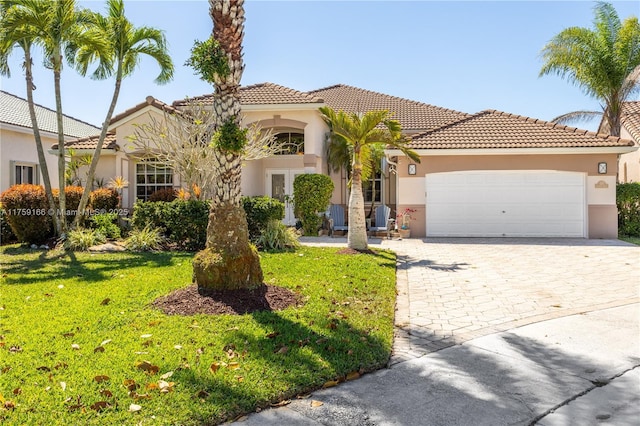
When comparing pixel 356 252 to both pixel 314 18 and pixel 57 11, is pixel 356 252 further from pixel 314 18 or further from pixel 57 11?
pixel 57 11

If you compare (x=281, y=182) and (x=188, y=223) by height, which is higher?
A: (x=281, y=182)

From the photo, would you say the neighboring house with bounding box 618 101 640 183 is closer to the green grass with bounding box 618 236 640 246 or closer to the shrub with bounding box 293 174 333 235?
the green grass with bounding box 618 236 640 246

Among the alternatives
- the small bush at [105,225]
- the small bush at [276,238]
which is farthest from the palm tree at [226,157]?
the small bush at [105,225]

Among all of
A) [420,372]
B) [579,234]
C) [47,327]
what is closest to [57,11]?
[47,327]

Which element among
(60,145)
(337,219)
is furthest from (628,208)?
(60,145)

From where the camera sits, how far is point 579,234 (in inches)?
656

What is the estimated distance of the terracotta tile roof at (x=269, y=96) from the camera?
18.5 meters

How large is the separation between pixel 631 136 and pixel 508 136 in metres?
8.54

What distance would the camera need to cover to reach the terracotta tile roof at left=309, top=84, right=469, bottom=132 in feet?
72.1

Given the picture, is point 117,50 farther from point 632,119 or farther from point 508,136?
point 632,119

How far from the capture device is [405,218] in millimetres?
17328

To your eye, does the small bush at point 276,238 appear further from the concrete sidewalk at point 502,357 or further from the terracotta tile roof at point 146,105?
the terracotta tile roof at point 146,105

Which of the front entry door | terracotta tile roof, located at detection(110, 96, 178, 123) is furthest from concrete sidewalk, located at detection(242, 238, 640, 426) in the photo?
terracotta tile roof, located at detection(110, 96, 178, 123)

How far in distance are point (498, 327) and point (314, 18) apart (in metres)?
9.69
